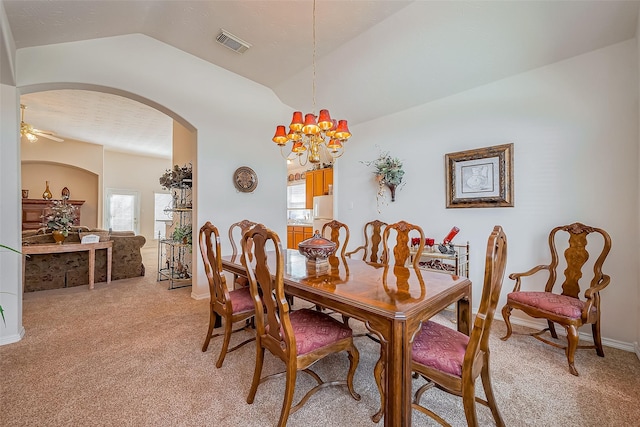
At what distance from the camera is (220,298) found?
2195 mm

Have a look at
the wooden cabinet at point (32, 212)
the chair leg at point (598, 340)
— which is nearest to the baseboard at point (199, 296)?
the chair leg at point (598, 340)

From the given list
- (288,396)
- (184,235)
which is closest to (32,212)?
(184,235)

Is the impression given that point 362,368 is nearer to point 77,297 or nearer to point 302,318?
point 302,318

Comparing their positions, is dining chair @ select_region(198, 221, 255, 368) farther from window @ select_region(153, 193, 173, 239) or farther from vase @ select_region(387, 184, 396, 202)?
window @ select_region(153, 193, 173, 239)

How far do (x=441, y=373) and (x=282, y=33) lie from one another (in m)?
3.48

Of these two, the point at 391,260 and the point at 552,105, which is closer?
the point at 552,105

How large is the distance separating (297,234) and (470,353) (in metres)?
5.48

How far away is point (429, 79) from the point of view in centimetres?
326

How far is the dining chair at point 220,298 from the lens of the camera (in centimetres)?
203

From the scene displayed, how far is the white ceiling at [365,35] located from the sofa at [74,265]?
9.79 feet

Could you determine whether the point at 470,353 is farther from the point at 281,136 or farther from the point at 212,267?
the point at 281,136

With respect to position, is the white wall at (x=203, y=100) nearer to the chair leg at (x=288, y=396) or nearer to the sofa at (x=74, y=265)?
the sofa at (x=74, y=265)

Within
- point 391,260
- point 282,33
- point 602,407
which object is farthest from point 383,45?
point 602,407

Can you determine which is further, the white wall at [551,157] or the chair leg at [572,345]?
→ the white wall at [551,157]
